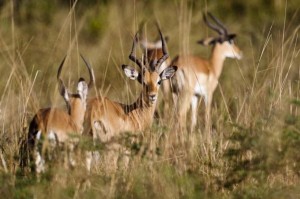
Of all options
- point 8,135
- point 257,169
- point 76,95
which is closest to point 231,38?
point 76,95

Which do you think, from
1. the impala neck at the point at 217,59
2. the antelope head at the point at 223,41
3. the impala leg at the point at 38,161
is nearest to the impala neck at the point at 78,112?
the impala leg at the point at 38,161

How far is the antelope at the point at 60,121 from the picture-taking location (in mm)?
7521

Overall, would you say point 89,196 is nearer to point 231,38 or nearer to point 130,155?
point 130,155

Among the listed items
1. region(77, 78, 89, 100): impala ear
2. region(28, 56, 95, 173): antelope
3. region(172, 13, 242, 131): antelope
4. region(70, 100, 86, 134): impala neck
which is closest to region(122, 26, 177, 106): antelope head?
region(28, 56, 95, 173): antelope

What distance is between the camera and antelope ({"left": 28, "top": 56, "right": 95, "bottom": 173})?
7.52m

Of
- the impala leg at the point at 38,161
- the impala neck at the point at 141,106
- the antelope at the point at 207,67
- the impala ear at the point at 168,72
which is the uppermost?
the impala ear at the point at 168,72

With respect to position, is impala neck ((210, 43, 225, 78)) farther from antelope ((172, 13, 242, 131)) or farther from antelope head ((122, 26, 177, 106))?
antelope head ((122, 26, 177, 106))

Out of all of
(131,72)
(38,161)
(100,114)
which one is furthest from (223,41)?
(38,161)

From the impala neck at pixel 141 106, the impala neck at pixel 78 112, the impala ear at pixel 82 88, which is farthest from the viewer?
the impala neck at pixel 141 106

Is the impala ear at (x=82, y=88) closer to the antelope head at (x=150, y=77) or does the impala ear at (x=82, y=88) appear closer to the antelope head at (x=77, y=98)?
the antelope head at (x=77, y=98)

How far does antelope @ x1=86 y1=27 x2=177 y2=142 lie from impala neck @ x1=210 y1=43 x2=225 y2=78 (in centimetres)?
533

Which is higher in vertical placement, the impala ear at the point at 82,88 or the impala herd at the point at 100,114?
the impala ear at the point at 82,88

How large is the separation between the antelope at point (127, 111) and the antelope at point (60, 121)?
19cm

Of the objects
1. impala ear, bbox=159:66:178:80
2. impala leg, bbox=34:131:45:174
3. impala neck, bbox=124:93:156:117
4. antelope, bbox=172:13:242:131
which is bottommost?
antelope, bbox=172:13:242:131
